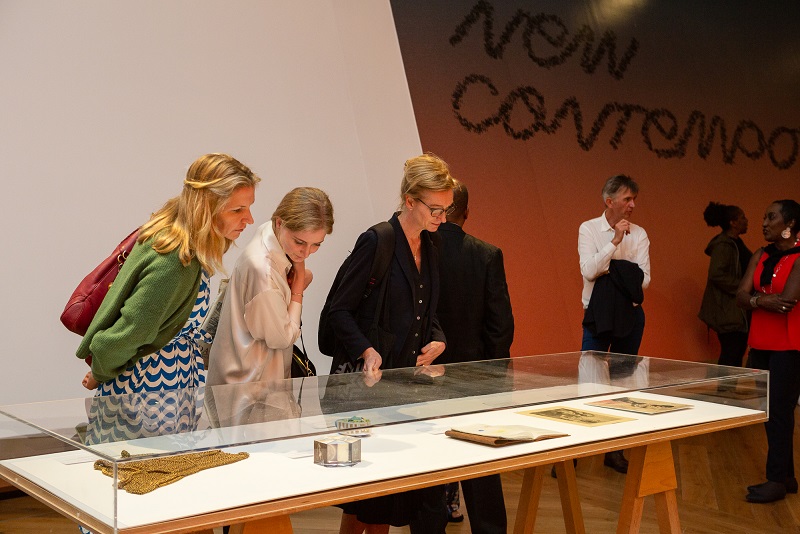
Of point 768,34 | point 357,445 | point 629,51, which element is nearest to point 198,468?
point 357,445

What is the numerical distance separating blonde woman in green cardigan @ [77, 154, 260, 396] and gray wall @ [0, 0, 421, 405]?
6.17 feet

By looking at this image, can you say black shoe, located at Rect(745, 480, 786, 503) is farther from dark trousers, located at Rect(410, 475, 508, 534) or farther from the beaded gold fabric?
the beaded gold fabric

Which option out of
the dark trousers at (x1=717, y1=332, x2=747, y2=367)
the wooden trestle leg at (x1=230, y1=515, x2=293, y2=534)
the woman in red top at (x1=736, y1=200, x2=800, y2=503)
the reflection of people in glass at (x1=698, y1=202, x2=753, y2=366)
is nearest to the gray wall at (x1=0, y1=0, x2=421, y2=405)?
the woman in red top at (x1=736, y1=200, x2=800, y2=503)

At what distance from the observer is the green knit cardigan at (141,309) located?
8.05 feet

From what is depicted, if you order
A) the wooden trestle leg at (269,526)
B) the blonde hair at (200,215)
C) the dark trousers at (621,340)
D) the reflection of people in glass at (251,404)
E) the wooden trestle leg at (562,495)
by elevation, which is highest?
the blonde hair at (200,215)

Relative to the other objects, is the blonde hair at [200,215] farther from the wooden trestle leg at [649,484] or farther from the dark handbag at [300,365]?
the wooden trestle leg at [649,484]

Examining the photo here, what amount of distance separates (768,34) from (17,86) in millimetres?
7004

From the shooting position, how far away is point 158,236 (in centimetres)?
251

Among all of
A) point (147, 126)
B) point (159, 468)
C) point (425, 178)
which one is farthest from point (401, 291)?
point (147, 126)

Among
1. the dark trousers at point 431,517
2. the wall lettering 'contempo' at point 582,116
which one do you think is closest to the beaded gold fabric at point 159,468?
the dark trousers at point 431,517

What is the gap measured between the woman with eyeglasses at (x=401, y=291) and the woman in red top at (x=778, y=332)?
240 centimetres

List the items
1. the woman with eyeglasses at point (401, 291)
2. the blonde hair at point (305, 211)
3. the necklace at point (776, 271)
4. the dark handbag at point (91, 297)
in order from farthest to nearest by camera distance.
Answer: the necklace at point (776, 271)
the woman with eyeglasses at point (401, 291)
the blonde hair at point (305, 211)
the dark handbag at point (91, 297)

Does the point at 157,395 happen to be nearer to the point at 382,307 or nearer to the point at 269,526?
the point at 269,526

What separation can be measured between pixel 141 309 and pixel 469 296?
1.79 metres
